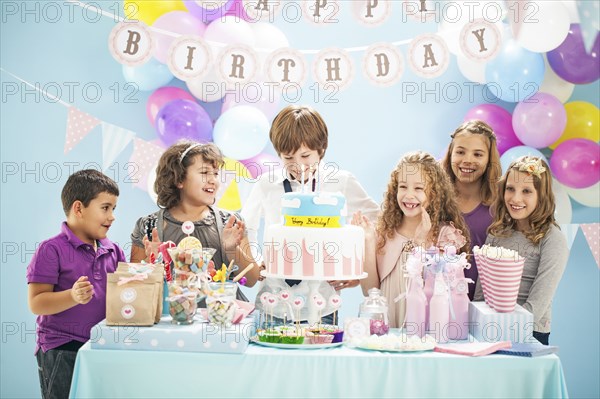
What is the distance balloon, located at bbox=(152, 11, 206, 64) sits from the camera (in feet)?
13.8

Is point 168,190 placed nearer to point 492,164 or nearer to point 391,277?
point 391,277

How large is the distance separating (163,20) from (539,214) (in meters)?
2.17

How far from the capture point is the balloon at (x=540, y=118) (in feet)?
13.8

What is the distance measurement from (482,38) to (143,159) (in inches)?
77.3

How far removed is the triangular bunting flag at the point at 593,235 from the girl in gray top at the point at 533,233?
134 cm

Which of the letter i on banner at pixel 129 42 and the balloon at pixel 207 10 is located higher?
the balloon at pixel 207 10

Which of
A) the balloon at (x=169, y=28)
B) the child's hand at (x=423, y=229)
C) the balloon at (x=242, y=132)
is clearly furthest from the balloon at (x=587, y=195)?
the balloon at (x=169, y=28)

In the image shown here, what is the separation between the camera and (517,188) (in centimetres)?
342

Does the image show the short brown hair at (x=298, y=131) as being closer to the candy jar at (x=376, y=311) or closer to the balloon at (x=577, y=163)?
the candy jar at (x=376, y=311)

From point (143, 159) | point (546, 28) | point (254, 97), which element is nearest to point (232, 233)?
point (254, 97)

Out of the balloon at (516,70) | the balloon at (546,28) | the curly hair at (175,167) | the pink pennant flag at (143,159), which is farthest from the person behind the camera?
the pink pennant flag at (143,159)

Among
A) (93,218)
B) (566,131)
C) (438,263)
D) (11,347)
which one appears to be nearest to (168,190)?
(93,218)

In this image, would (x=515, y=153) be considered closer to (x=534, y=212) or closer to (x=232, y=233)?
(x=534, y=212)

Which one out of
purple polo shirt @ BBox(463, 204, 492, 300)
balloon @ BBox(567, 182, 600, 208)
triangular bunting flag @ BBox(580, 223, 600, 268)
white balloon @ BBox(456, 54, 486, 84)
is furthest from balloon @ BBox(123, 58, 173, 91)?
triangular bunting flag @ BBox(580, 223, 600, 268)
